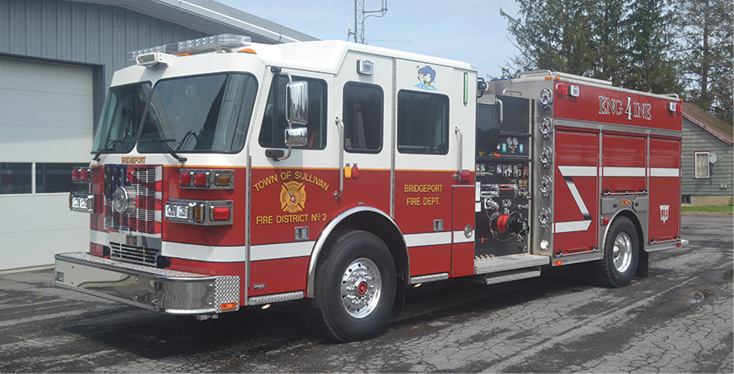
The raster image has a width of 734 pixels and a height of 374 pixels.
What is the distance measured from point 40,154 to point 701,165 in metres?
31.1

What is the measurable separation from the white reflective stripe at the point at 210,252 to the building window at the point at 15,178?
674cm

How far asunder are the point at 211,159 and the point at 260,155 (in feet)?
1.33

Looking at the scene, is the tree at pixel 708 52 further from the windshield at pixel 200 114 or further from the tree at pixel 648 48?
the windshield at pixel 200 114

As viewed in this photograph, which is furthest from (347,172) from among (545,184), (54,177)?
(54,177)

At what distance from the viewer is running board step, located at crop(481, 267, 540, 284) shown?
820 cm

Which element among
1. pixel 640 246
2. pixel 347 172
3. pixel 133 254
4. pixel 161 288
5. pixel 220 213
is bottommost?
pixel 640 246

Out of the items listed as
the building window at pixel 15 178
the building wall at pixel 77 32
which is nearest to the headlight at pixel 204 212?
the building window at pixel 15 178

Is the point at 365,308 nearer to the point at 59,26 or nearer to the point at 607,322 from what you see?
the point at 607,322

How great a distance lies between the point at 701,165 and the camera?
1352 inches

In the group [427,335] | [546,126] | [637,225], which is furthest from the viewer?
[637,225]

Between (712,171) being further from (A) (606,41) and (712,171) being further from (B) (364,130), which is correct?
(B) (364,130)

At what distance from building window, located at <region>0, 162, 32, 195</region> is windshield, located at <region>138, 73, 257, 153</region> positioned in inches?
237

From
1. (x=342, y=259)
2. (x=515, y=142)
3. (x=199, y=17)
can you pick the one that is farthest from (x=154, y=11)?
(x=342, y=259)

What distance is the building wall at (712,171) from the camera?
33594 mm
